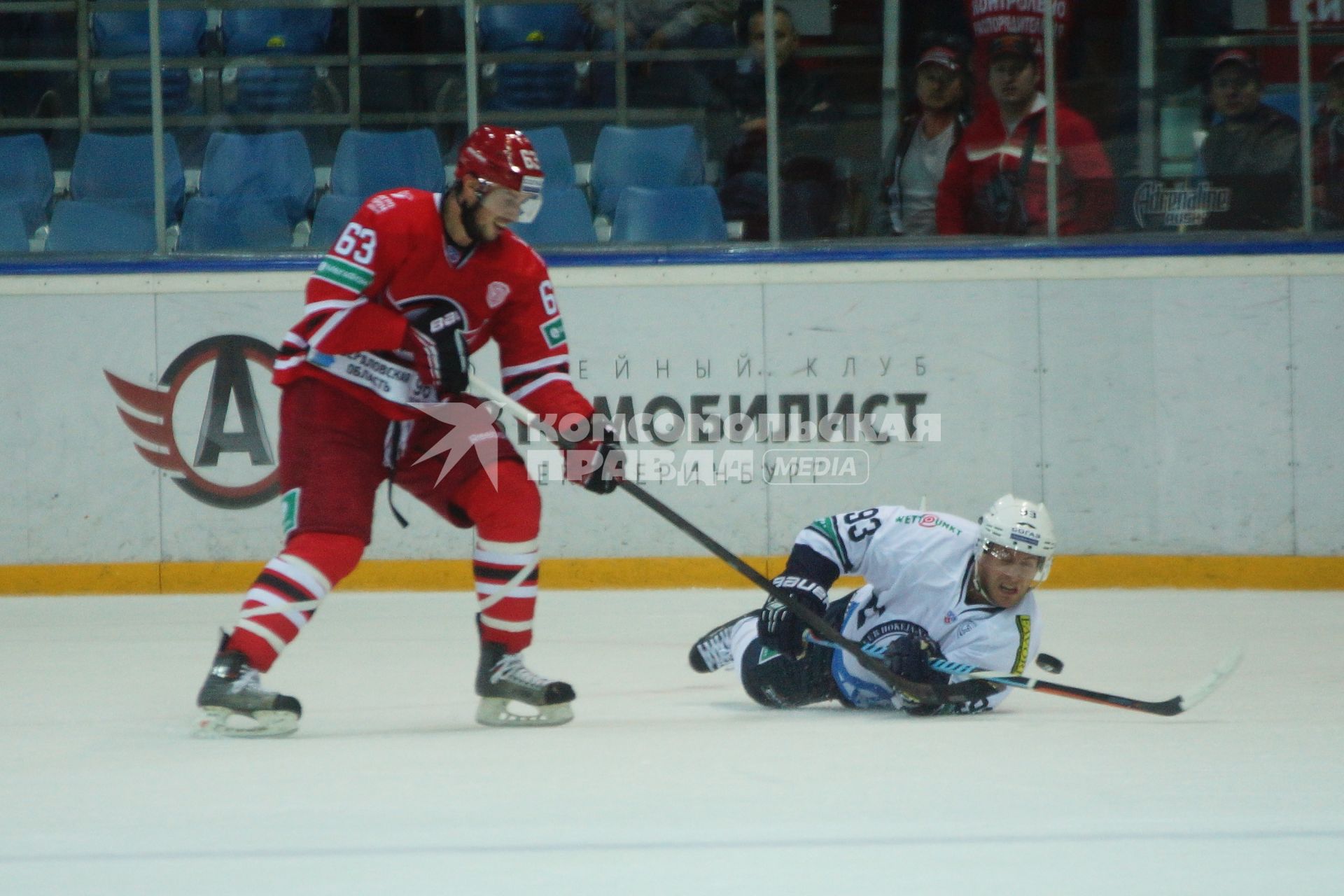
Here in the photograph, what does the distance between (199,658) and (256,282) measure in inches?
77.6

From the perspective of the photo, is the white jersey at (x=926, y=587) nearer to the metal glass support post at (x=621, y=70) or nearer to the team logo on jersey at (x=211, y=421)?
the team logo on jersey at (x=211, y=421)

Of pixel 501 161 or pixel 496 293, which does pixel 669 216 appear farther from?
pixel 501 161

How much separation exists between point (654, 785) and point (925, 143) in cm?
410

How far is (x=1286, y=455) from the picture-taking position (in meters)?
6.18

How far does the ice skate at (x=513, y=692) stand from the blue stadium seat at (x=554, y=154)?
3314mm

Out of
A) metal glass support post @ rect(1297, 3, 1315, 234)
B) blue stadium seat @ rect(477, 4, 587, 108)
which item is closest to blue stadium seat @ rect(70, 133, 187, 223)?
blue stadium seat @ rect(477, 4, 587, 108)

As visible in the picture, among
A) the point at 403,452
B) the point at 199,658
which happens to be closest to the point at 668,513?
the point at 403,452

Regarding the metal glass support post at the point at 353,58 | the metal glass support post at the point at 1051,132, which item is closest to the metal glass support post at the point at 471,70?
the metal glass support post at the point at 353,58

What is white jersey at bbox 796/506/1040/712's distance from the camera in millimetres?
3820

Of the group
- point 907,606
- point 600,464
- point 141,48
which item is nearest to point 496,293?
point 600,464

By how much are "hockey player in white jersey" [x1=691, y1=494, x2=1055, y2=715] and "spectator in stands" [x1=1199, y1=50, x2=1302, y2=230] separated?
3092 mm

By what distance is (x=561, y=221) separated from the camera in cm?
666

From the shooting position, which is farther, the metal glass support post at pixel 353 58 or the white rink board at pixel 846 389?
the metal glass support post at pixel 353 58

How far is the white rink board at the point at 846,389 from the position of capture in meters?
6.21
